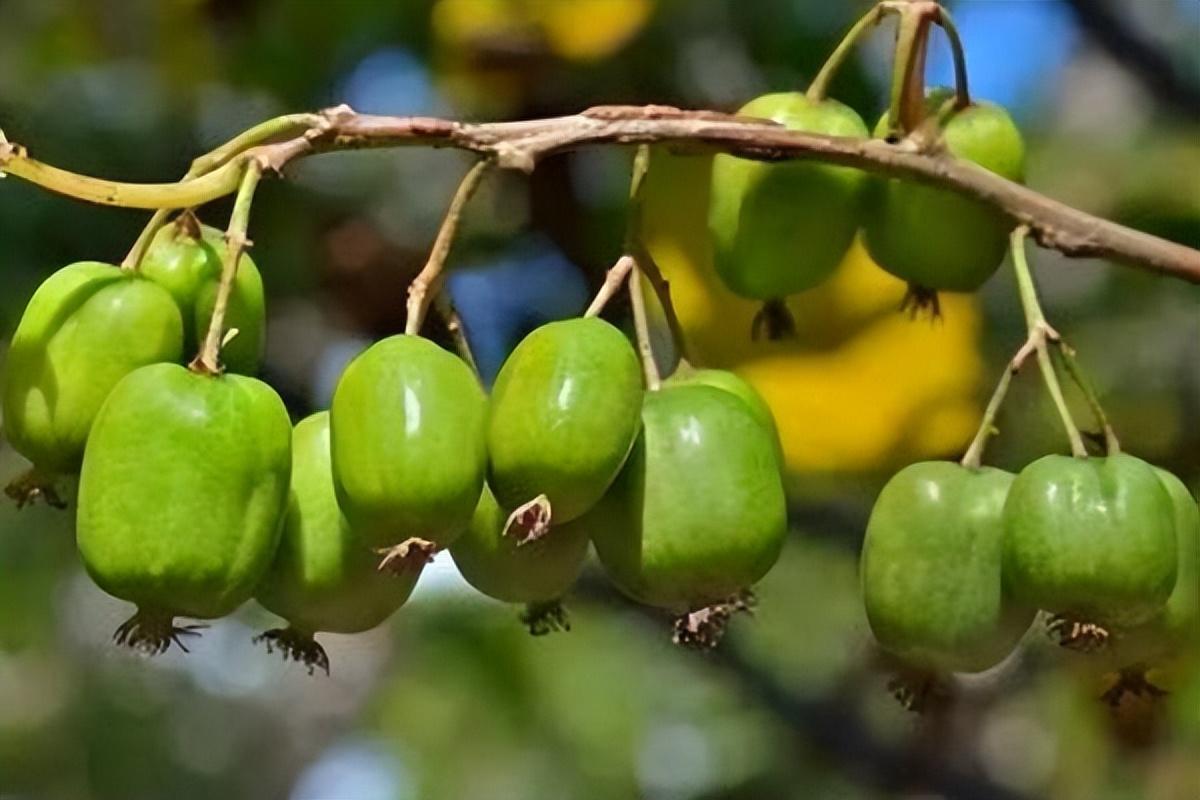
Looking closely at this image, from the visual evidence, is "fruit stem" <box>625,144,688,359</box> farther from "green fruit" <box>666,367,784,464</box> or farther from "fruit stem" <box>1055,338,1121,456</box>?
"fruit stem" <box>1055,338,1121,456</box>

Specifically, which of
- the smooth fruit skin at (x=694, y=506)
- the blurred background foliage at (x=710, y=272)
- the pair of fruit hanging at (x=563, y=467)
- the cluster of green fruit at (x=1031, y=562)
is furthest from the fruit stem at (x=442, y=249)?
→ the blurred background foliage at (x=710, y=272)

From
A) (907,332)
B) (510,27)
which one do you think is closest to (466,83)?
(510,27)

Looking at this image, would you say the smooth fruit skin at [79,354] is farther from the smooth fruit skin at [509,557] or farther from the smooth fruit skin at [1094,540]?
the smooth fruit skin at [1094,540]

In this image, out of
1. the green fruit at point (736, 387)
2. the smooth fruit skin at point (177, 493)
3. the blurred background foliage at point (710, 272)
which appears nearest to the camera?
the smooth fruit skin at point (177, 493)

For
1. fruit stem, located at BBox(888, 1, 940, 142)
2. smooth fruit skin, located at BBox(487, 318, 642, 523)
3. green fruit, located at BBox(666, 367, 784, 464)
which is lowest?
green fruit, located at BBox(666, 367, 784, 464)

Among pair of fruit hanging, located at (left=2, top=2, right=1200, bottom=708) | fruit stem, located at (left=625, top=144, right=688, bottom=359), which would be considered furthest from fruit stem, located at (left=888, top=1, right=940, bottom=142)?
fruit stem, located at (left=625, top=144, right=688, bottom=359)
